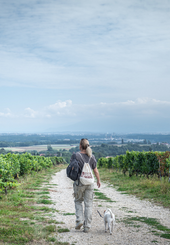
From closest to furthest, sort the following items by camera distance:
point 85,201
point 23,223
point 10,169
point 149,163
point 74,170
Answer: point 74,170 < point 85,201 < point 23,223 < point 10,169 < point 149,163

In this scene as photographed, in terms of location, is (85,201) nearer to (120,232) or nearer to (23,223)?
(120,232)


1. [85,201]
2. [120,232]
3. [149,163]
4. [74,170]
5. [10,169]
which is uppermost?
[74,170]

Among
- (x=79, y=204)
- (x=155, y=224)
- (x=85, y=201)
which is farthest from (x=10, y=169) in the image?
(x=155, y=224)

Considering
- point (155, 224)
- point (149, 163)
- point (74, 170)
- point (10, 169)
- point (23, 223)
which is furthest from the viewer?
point (149, 163)

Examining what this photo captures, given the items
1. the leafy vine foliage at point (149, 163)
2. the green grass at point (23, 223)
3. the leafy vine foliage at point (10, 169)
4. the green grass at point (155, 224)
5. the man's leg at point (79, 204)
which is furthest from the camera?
the leafy vine foliage at point (149, 163)

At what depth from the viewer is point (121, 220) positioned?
6.45m

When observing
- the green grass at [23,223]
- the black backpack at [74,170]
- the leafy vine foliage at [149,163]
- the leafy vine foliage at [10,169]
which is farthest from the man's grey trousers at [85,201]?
the leafy vine foliage at [149,163]

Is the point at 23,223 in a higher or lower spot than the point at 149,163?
higher

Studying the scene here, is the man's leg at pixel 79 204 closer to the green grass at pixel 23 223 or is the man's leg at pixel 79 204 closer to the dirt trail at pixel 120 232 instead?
the dirt trail at pixel 120 232

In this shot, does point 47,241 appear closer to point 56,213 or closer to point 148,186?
point 56,213

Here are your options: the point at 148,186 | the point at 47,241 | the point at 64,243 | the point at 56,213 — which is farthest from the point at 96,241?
the point at 148,186

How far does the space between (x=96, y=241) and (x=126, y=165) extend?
54.5 ft

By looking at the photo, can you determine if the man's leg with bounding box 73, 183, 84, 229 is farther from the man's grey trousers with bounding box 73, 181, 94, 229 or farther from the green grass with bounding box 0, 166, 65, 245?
the green grass with bounding box 0, 166, 65, 245

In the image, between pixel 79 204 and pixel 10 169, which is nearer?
pixel 79 204
